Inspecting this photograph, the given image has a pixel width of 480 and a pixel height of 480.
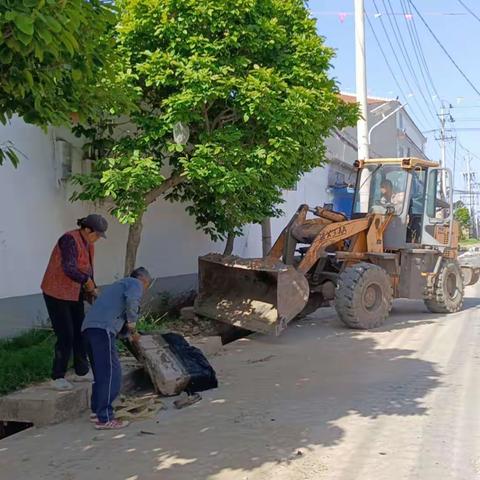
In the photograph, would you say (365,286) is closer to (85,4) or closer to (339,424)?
(339,424)

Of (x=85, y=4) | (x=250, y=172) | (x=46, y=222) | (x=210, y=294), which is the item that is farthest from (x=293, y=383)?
(x=85, y=4)

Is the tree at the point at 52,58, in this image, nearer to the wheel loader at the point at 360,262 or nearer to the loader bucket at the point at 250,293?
the loader bucket at the point at 250,293

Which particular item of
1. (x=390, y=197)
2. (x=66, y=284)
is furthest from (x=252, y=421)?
(x=390, y=197)

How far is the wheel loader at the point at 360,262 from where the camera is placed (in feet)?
29.4

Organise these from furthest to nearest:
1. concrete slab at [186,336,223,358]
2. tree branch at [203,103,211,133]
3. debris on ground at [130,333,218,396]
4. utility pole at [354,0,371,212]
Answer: utility pole at [354,0,371,212] < concrete slab at [186,336,223,358] < tree branch at [203,103,211,133] < debris on ground at [130,333,218,396]

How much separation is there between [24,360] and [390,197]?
24.4 ft

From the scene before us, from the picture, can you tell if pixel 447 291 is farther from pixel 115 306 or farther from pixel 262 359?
pixel 115 306

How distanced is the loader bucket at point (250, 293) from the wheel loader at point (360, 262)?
14 millimetres

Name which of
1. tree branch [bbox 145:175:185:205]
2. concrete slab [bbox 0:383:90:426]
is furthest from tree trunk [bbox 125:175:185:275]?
concrete slab [bbox 0:383:90:426]

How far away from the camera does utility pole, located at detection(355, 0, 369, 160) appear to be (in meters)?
13.8

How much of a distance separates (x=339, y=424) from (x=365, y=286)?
4770 mm

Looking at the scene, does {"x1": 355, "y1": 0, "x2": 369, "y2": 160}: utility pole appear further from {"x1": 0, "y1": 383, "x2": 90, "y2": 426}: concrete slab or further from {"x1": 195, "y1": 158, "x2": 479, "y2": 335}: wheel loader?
{"x1": 0, "y1": 383, "x2": 90, "y2": 426}: concrete slab

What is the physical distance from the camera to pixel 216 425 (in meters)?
5.30

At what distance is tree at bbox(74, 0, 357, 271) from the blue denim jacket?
2377 millimetres
